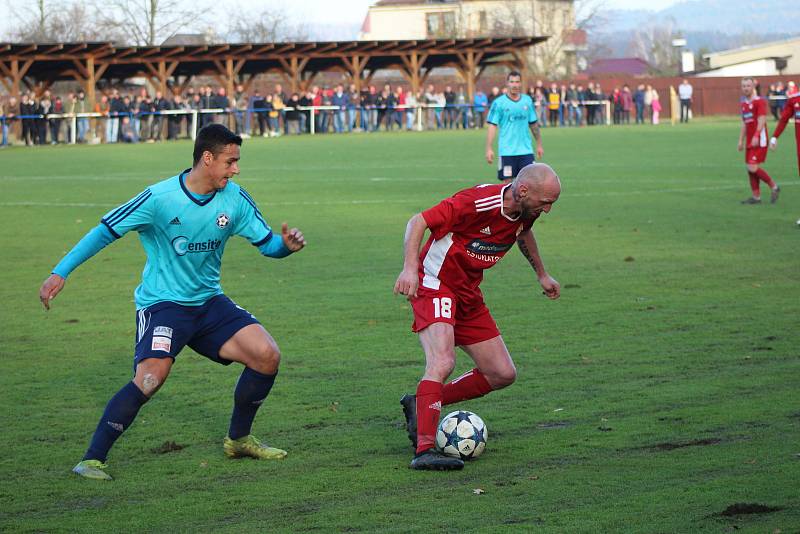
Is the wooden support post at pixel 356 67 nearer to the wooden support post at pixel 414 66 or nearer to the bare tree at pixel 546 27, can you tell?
the wooden support post at pixel 414 66

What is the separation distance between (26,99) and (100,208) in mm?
26933

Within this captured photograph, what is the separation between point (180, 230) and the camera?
248 inches

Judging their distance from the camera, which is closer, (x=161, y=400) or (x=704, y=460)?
(x=704, y=460)

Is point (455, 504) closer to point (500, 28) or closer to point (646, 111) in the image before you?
point (646, 111)

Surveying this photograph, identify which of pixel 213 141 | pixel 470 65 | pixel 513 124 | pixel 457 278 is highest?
pixel 470 65

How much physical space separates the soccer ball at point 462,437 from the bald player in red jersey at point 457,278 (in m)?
0.08

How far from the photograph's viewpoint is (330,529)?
520cm

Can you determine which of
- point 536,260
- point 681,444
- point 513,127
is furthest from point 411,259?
point 513,127

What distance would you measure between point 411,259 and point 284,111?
46.9 metres

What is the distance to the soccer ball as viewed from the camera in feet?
20.8

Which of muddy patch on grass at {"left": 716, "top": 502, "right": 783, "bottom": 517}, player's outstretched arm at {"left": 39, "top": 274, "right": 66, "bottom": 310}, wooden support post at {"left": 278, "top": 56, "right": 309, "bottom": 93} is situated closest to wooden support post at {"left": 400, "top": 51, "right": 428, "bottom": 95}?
wooden support post at {"left": 278, "top": 56, "right": 309, "bottom": 93}

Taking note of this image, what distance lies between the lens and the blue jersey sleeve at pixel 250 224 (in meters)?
6.53

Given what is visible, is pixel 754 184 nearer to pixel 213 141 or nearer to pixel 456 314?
pixel 456 314

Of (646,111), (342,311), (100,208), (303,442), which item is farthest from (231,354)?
(646,111)
